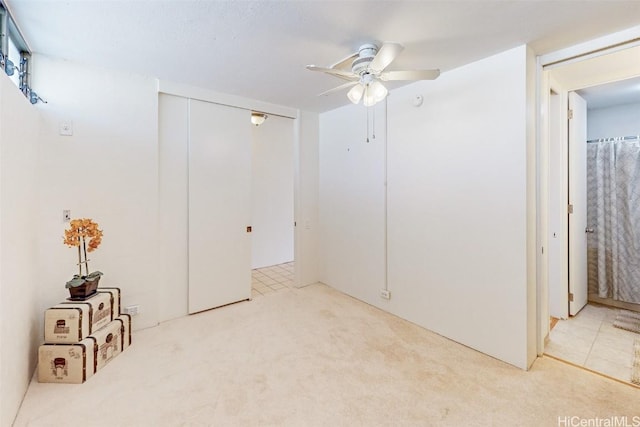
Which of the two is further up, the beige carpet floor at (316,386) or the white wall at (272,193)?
the white wall at (272,193)

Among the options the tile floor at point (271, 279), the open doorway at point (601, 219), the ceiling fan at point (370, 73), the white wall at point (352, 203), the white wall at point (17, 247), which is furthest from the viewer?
the tile floor at point (271, 279)

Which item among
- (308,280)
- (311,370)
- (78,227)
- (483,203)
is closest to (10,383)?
(78,227)

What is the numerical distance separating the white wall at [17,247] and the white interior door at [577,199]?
464 cm

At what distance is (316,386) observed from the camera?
6.38 feet

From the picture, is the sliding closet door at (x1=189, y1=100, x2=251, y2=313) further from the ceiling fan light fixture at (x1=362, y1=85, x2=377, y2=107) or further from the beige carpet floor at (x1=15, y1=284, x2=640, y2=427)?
the ceiling fan light fixture at (x1=362, y1=85, x2=377, y2=107)

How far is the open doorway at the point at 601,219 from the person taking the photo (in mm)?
2838

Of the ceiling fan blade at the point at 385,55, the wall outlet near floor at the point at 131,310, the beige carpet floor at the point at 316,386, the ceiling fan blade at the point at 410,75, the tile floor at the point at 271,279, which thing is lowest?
the beige carpet floor at the point at 316,386

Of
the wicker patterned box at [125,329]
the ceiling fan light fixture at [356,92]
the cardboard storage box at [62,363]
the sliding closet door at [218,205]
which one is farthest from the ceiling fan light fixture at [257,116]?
the cardboard storage box at [62,363]

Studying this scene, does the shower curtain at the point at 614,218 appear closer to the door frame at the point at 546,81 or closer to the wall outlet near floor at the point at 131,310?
the door frame at the point at 546,81

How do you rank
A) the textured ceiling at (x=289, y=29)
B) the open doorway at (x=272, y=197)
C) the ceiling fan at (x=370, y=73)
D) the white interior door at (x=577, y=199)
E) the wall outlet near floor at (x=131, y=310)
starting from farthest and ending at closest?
1. the open doorway at (x=272, y=197)
2. the white interior door at (x=577, y=199)
3. the wall outlet near floor at (x=131, y=310)
4. the ceiling fan at (x=370, y=73)
5. the textured ceiling at (x=289, y=29)

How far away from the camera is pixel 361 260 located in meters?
3.53

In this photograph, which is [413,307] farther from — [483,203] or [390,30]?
[390,30]

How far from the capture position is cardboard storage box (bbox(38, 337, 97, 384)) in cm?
193

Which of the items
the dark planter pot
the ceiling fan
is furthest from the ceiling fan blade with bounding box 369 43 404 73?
the dark planter pot
